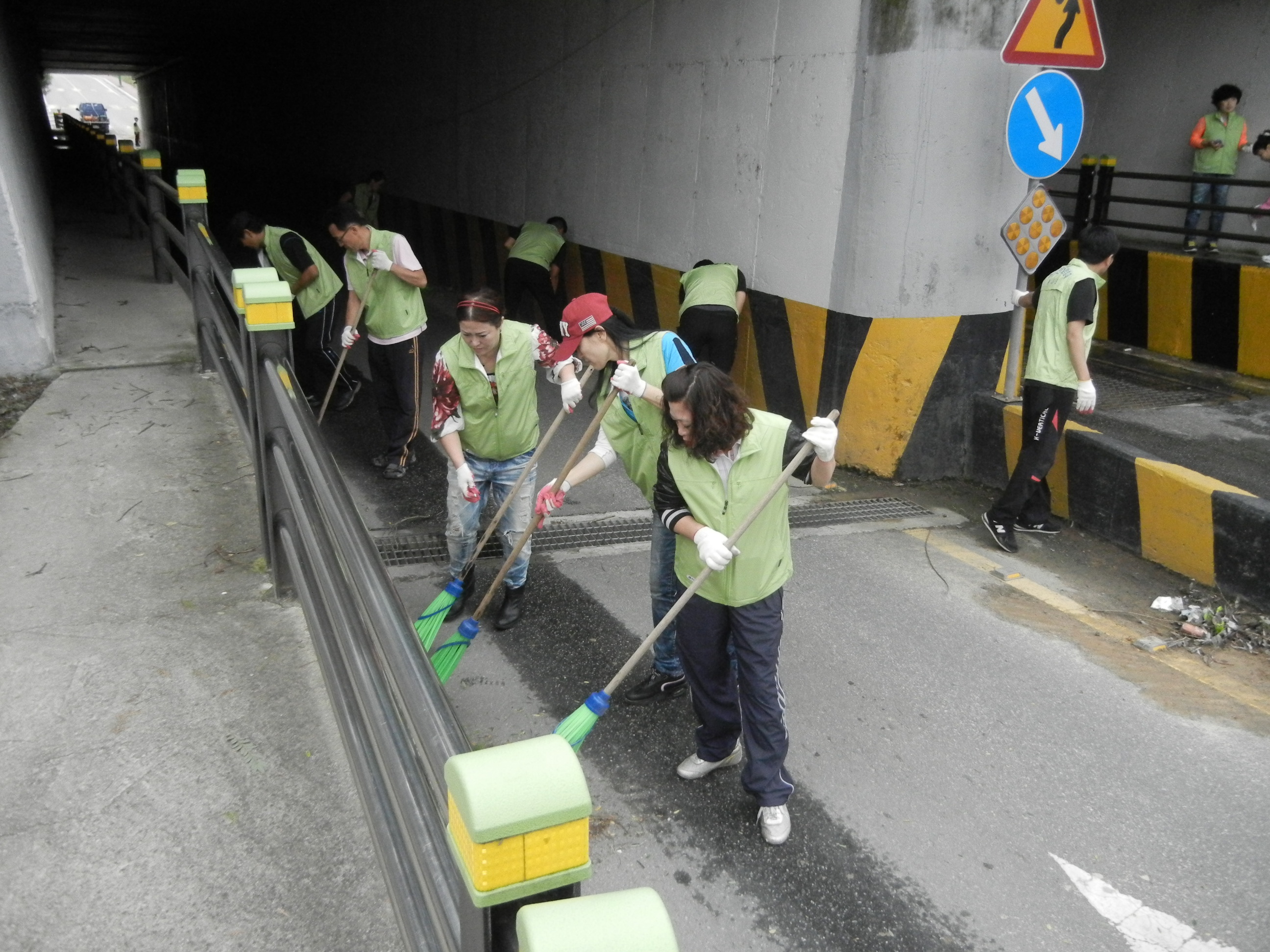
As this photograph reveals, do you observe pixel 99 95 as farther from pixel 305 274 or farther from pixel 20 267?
pixel 20 267

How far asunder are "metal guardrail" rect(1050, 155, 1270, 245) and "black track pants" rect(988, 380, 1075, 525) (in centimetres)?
343

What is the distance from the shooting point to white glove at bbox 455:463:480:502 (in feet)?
15.1

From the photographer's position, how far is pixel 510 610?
4.92 meters

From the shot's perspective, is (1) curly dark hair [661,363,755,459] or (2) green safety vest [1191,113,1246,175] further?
(2) green safety vest [1191,113,1246,175]

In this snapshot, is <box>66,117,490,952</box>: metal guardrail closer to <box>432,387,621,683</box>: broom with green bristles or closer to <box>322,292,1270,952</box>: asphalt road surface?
<box>432,387,621,683</box>: broom with green bristles

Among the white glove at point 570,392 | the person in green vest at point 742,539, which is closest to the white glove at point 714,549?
the person in green vest at point 742,539

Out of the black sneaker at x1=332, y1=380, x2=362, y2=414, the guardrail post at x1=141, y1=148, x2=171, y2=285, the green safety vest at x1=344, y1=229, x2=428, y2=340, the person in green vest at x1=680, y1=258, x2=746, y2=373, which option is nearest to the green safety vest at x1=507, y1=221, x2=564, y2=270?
the black sneaker at x1=332, y1=380, x2=362, y2=414

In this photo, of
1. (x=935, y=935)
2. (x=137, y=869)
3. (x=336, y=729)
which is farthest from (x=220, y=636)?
(x=935, y=935)

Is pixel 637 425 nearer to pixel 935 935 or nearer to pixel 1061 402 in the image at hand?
pixel 935 935

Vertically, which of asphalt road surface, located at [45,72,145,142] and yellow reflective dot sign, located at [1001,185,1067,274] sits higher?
asphalt road surface, located at [45,72,145,142]

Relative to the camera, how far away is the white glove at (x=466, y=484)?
4.59m

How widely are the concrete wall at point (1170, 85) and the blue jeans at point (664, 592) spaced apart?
8.78 meters

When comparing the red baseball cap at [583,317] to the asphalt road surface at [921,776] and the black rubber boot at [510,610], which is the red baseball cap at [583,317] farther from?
the asphalt road surface at [921,776]

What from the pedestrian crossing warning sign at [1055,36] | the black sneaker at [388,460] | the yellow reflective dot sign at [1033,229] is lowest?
the black sneaker at [388,460]
